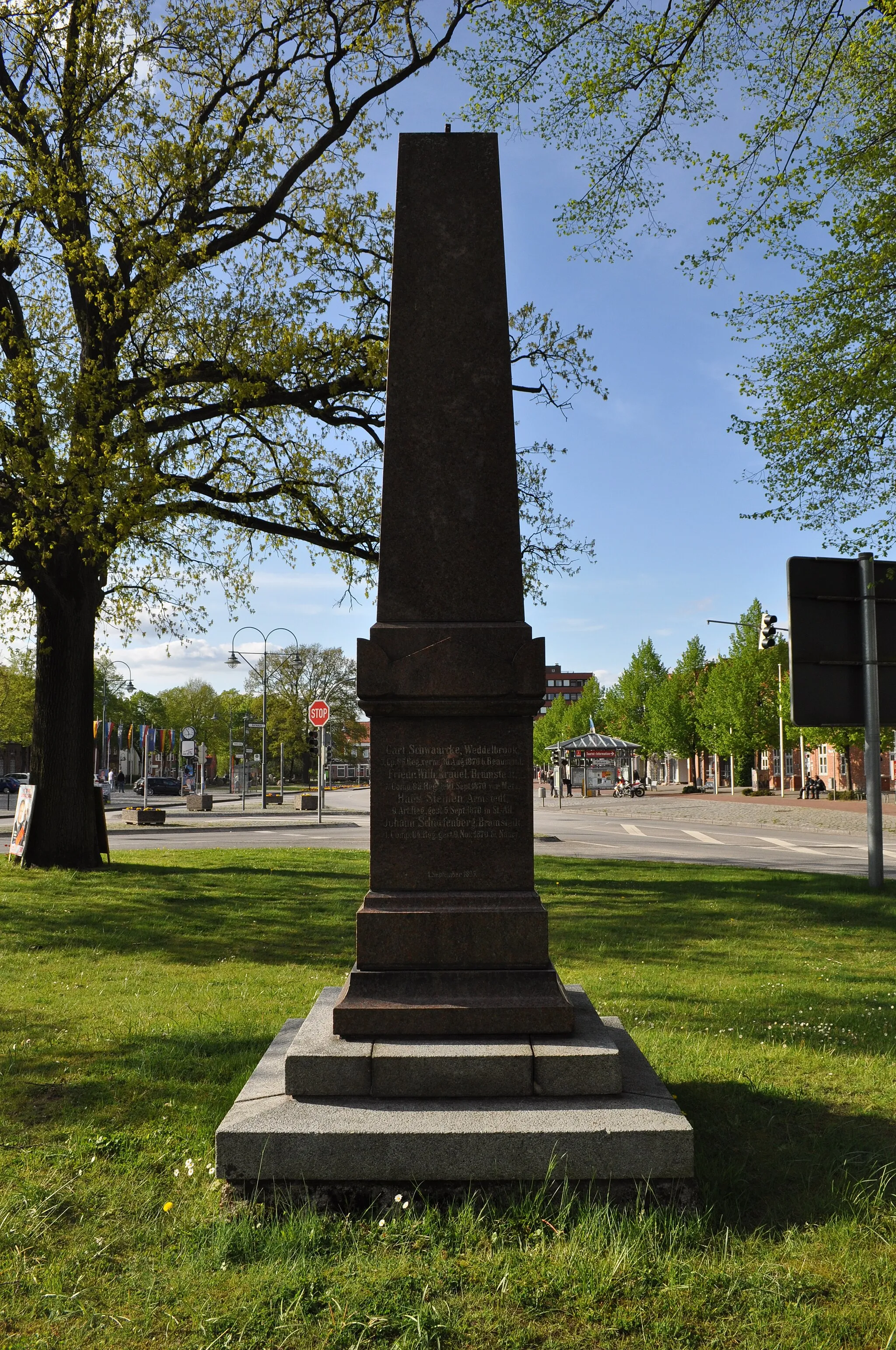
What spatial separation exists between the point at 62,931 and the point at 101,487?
5277 millimetres

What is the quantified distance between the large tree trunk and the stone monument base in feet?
36.4

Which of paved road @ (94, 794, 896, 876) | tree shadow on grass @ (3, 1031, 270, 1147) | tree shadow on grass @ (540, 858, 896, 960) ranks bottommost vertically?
paved road @ (94, 794, 896, 876)

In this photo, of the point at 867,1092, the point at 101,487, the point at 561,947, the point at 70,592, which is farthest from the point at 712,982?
the point at 70,592

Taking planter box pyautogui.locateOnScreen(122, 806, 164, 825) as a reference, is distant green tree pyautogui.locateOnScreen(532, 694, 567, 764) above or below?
above

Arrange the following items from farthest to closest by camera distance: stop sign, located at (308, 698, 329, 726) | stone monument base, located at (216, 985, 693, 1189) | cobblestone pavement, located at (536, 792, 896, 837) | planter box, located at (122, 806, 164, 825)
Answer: cobblestone pavement, located at (536, 792, 896, 837)
planter box, located at (122, 806, 164, 825)
stop sign, located at (308, 698, 329, 726)
stone monument base, located at (216, 985, 693, 1189)

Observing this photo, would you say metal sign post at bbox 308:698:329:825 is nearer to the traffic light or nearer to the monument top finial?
the traffic light

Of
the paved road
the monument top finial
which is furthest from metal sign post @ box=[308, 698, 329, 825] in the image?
the monument top finial

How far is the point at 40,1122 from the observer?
4523mm

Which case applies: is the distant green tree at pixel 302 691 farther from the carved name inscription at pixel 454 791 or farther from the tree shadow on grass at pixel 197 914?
the carved name inscription at pixel 454 791

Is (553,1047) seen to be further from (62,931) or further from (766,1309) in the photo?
(62,931)

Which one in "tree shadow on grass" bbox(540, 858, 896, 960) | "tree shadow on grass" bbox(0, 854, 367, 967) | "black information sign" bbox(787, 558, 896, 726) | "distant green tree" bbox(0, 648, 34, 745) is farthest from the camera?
"distant green tree" bbox(0, 648, 34, 745)

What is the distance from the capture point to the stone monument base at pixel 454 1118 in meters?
3.61

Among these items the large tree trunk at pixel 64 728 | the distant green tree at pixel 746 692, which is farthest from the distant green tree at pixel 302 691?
the large tree trunk at pixel 64 728

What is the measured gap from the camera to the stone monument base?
11.8 ft
